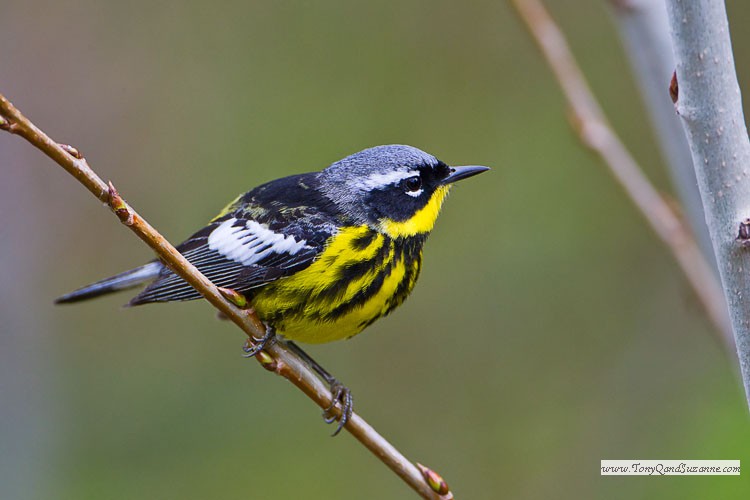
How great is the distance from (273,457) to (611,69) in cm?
362

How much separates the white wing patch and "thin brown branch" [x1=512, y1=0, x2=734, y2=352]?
108 centimetres

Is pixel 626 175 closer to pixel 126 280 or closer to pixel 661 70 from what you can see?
pixel 661 70

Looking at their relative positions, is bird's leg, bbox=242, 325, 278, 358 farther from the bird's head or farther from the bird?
the bird's head

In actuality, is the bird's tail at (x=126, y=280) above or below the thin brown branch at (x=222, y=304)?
above

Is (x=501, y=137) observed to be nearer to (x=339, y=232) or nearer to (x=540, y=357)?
Result: (x=540, y=357)

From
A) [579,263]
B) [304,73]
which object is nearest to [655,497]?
[579,263]

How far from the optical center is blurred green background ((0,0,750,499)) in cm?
505

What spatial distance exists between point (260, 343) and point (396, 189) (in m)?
0.91

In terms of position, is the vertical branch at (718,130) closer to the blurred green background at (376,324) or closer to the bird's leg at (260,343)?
the bird's leg at (260,343)

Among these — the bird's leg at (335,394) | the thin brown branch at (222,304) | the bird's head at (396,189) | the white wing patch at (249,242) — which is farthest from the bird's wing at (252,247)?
the bird's leg at (335,394)

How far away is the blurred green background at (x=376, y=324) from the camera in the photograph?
16.6 ft

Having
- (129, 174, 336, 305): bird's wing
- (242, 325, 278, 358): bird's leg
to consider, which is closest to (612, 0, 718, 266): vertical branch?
(129, 174, 336, 305): bird's wing

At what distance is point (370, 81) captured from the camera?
237 inches

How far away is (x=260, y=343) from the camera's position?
105 inches
